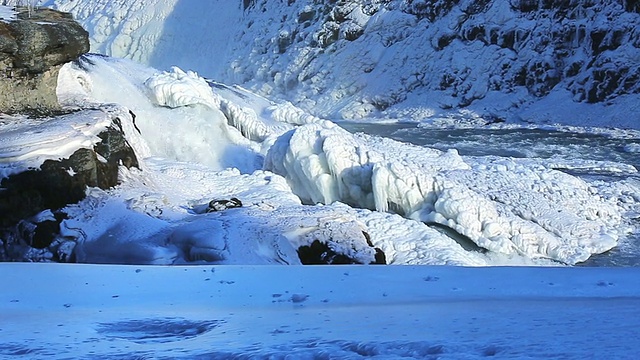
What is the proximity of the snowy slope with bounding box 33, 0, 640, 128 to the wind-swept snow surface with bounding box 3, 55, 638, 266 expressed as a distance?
7.90 metres

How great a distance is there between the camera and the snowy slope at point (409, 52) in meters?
18.0

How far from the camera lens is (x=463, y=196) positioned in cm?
791

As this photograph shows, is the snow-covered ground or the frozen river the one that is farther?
the frozen river

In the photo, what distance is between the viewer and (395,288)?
3273 millimetres

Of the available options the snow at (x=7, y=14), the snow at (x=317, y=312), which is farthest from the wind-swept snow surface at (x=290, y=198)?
the snow at (x=317, y=312)

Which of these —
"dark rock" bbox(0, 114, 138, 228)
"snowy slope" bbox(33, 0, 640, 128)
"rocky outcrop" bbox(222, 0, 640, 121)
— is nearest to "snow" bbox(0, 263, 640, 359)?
"dark rock" bbox(0, 114, 138, 228)

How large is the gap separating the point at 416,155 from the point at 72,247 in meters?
5.09

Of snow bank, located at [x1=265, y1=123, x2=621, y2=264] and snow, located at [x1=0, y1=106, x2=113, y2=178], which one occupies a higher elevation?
snow, located at [x1=0, y1=106, x2=113, y2=178]

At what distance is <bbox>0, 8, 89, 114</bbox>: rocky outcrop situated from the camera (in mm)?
7121

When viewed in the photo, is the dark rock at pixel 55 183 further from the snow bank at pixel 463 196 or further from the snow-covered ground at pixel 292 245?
the snow bank at pixel 463 196

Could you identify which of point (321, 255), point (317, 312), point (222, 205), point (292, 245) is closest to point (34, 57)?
point (222, 205)

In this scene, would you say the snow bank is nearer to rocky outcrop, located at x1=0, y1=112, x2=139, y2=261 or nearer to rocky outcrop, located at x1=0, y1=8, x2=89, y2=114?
rocky outcrop, located at x1=0, y1=8, x2=89, y2=114

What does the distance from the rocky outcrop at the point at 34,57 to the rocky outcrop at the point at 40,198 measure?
1196 mm

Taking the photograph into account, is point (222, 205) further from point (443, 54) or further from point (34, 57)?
point (443, 54)
